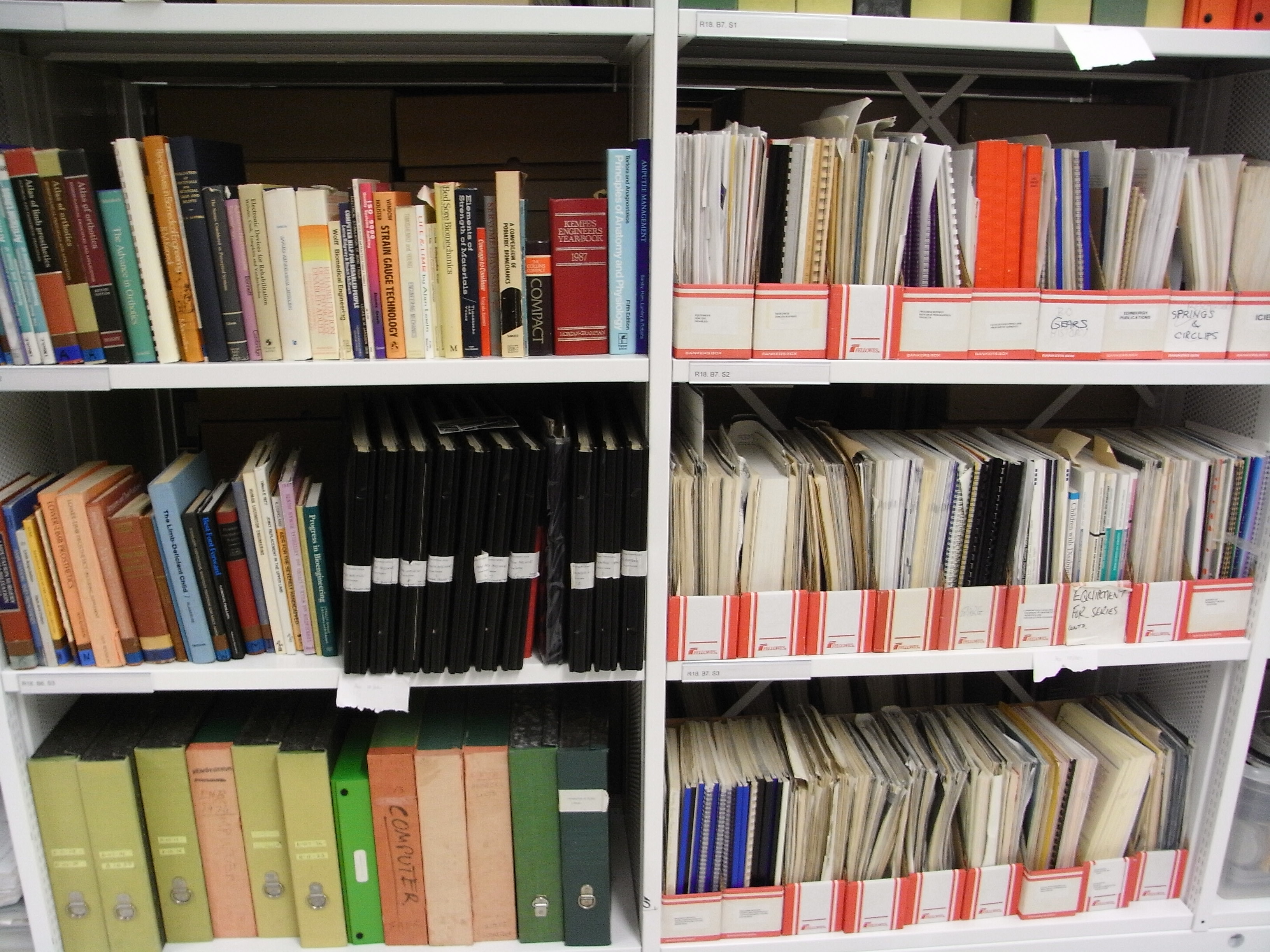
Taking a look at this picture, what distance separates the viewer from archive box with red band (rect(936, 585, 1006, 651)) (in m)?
1.31

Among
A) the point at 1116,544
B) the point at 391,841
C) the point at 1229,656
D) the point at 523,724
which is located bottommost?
the point at 391,841

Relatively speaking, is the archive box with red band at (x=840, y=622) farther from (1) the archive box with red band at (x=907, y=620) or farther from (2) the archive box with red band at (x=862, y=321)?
(2) the archive box with red band at (x=862, y=321)

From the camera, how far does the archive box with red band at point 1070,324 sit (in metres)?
1.24

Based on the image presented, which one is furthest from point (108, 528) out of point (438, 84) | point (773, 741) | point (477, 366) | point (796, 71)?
point (796, 71)

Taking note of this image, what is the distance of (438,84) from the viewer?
1520 mm

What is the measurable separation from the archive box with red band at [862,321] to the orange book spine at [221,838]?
1.08 metres

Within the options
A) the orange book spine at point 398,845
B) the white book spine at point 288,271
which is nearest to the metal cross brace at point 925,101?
the white book spine at point 288,271

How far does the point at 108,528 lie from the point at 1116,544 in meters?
1.51

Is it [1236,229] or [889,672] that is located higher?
[1236,229]

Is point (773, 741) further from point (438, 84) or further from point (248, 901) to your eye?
point (438, 84)

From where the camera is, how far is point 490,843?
1339mm

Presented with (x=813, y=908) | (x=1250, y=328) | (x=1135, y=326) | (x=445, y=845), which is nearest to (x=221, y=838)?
(x=445, y=845)

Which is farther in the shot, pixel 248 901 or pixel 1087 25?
pixel 248 901

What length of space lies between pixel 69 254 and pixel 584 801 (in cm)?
105
